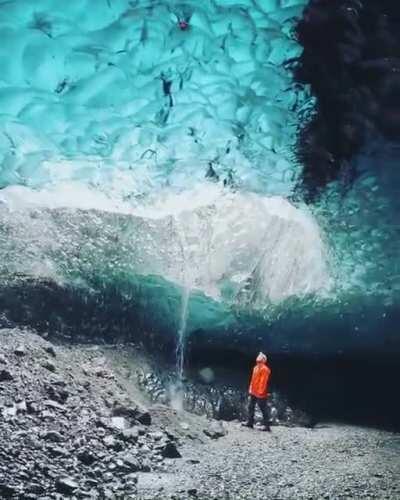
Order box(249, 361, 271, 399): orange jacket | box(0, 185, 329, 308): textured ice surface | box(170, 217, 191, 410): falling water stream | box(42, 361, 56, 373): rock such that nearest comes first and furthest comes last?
box(42, 361, 56, 373): rock, box(249, 361, 271, 399): orange jacket, box(0, 185, 329, 308): textured ice surface, box(170, 217, 191, 410): falling water stream

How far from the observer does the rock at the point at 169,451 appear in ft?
23.1

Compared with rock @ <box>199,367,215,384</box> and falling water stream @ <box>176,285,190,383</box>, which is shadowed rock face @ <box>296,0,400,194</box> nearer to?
falling water stream @ <box>176,285,190,383</box>

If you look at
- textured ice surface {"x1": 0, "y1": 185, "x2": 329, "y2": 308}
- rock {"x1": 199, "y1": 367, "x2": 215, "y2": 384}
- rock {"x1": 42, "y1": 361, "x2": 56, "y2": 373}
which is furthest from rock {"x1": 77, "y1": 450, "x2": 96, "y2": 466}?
rock {"x1": 199, "y1": 367, "x2": 215, "y2": 384}

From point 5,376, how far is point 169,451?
3260mm

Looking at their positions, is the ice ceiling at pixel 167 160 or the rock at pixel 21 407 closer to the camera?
the rock at pixel 21 407

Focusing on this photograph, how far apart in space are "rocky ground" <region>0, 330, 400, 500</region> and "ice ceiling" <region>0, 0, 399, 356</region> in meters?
4.73

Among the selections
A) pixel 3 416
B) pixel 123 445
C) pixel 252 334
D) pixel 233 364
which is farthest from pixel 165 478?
pixel 252 334

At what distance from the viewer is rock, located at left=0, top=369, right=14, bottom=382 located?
705cm

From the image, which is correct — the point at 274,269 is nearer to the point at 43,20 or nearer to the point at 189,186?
the point at 189,186

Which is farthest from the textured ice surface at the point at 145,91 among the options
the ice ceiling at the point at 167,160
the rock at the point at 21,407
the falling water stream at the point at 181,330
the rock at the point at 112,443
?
the rock at the point at 112,443

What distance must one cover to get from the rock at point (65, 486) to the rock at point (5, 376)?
2.74m

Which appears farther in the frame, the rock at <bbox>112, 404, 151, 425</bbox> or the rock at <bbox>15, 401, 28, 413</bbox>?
the rock at <bbox>112, 404, 151, 425</bbox>

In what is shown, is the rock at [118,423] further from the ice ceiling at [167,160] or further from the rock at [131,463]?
the ice ceiling at [167,160]

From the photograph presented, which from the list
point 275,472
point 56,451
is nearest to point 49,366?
point 56,451
